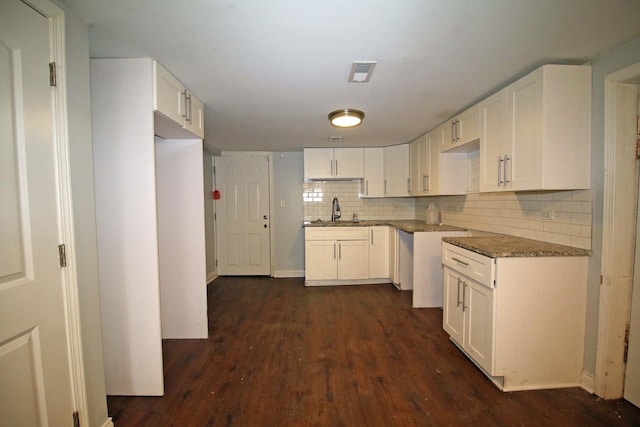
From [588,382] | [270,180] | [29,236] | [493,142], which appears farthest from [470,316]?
[270,180]

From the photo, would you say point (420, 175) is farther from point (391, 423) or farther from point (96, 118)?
point (96, 118)

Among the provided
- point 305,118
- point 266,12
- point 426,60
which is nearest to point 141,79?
point 266,12

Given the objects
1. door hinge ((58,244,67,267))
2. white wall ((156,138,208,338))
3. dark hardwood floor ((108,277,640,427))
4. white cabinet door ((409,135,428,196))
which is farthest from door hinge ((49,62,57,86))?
white cabinet door ((409,135,428,196))

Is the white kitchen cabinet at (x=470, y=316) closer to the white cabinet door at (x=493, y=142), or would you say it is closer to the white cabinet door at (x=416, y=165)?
the white cabinet door at (x=493, y=142)

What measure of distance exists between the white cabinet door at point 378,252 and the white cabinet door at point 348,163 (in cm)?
94

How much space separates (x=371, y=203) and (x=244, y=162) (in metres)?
2.25

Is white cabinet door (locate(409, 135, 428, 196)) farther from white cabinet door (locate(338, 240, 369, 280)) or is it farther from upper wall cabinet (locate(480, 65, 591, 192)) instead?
upper wall cabinet (locate(480, 65, 591, 192))

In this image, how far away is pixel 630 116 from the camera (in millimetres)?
1597

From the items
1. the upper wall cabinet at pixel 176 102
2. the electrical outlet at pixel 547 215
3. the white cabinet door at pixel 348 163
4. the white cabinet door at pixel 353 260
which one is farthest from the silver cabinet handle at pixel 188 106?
the electrical outlet at pixel 547 215

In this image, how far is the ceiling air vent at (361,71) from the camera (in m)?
1.67

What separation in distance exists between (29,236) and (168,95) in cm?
114

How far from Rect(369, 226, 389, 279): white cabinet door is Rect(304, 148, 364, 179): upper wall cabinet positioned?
36.6 inches

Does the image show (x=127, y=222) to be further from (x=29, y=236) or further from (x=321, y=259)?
(x=321, y=259)

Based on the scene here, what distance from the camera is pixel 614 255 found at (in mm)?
1613
